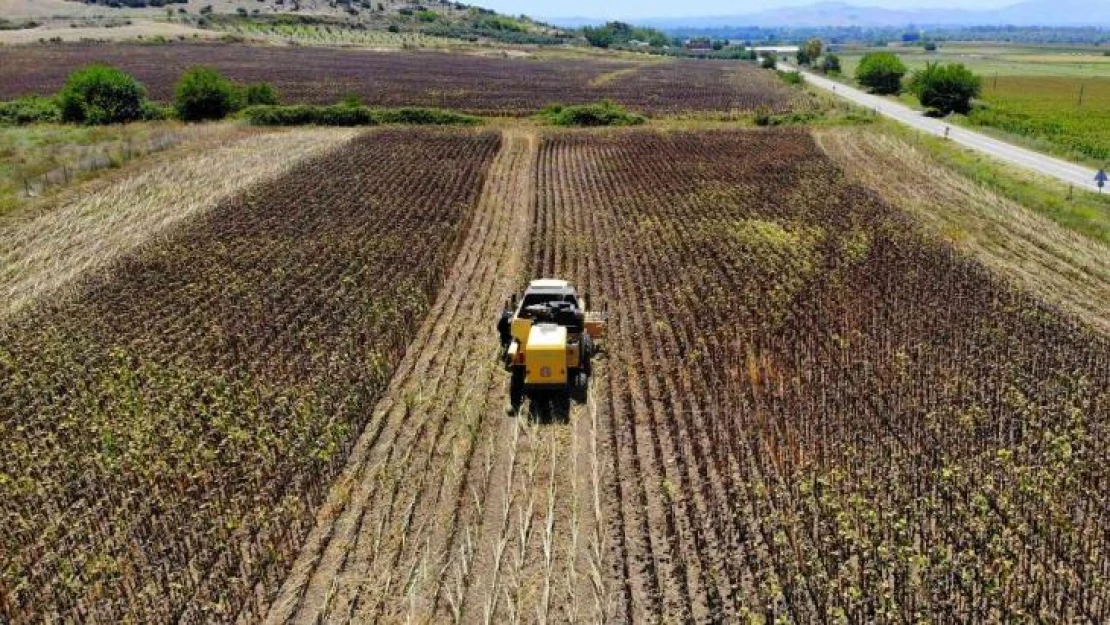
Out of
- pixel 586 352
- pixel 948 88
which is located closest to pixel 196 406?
pixel 586 352

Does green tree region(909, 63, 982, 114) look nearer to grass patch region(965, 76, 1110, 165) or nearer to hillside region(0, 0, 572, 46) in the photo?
grass patch region(965, 76, 1110, 165)

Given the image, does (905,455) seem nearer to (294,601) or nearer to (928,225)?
(294,601)

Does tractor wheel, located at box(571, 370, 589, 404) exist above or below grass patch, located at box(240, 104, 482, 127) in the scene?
below

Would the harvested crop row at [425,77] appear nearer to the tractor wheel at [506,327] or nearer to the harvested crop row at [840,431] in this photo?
the harvested crop row at [840,431]

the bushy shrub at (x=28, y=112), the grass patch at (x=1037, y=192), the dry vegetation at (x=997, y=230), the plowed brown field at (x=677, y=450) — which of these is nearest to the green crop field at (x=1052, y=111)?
the grass patch at (x=1037, y=192)

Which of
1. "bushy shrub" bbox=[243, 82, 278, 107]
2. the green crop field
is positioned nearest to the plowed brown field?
the green crop field

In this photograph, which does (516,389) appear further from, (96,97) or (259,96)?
(259,96)
